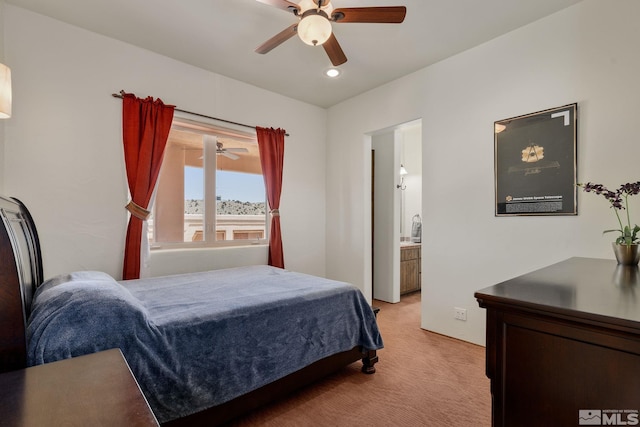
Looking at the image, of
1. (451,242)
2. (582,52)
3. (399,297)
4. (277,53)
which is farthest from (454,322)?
(277,53)

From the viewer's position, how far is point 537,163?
2.45m

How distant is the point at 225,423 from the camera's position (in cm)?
175

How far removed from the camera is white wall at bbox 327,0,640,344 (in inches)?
83.7

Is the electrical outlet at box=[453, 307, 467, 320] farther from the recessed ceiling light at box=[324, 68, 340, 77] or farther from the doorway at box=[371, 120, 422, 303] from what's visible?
the recessed ceiling light at box=[324, 68, 340, 77]

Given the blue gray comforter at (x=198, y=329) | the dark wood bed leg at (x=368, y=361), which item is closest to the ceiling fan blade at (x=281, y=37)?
the blue gray comforter at (x=198, y=329)

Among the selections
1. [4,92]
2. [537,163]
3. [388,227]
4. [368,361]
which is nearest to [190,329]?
[368,361]

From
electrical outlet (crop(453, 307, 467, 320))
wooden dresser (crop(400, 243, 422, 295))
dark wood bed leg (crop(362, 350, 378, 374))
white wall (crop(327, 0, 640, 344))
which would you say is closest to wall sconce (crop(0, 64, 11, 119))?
dark wood bed leg (crop(362, 350, 378, 374))

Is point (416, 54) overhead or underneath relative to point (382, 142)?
overhead

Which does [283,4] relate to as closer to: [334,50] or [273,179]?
[334,50]

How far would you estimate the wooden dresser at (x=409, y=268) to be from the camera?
15.2ft

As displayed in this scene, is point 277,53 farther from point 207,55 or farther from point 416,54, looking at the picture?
point 416,54

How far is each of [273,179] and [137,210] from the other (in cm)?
157

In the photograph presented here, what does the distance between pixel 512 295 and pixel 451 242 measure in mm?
2239

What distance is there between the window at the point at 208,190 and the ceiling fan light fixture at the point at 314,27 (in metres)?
1.92
